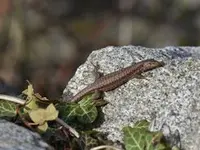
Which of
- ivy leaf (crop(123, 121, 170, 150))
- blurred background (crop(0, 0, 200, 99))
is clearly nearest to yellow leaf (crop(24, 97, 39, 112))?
ivy leaf (crop(123, 121, 170, 150))

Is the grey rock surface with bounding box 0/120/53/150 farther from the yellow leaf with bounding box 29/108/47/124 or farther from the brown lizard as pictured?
the brown lizard

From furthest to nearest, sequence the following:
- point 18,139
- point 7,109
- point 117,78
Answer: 1. point 117,78
2. point 7,109
3. point 18,139

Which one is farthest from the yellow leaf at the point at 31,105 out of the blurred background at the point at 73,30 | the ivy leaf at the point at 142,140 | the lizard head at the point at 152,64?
the blurred background at the point at 73,30

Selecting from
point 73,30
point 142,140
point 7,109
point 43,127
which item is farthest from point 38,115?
point 73,30

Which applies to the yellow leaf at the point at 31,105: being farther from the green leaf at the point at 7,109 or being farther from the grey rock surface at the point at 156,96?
the grey rock surface at the point at 156,96

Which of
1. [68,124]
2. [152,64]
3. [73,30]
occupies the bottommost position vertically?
[73,30]

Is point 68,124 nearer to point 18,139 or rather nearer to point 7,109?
point 7,109

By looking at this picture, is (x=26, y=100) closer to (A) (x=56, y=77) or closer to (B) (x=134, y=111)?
(B) (x=134, y=111)
